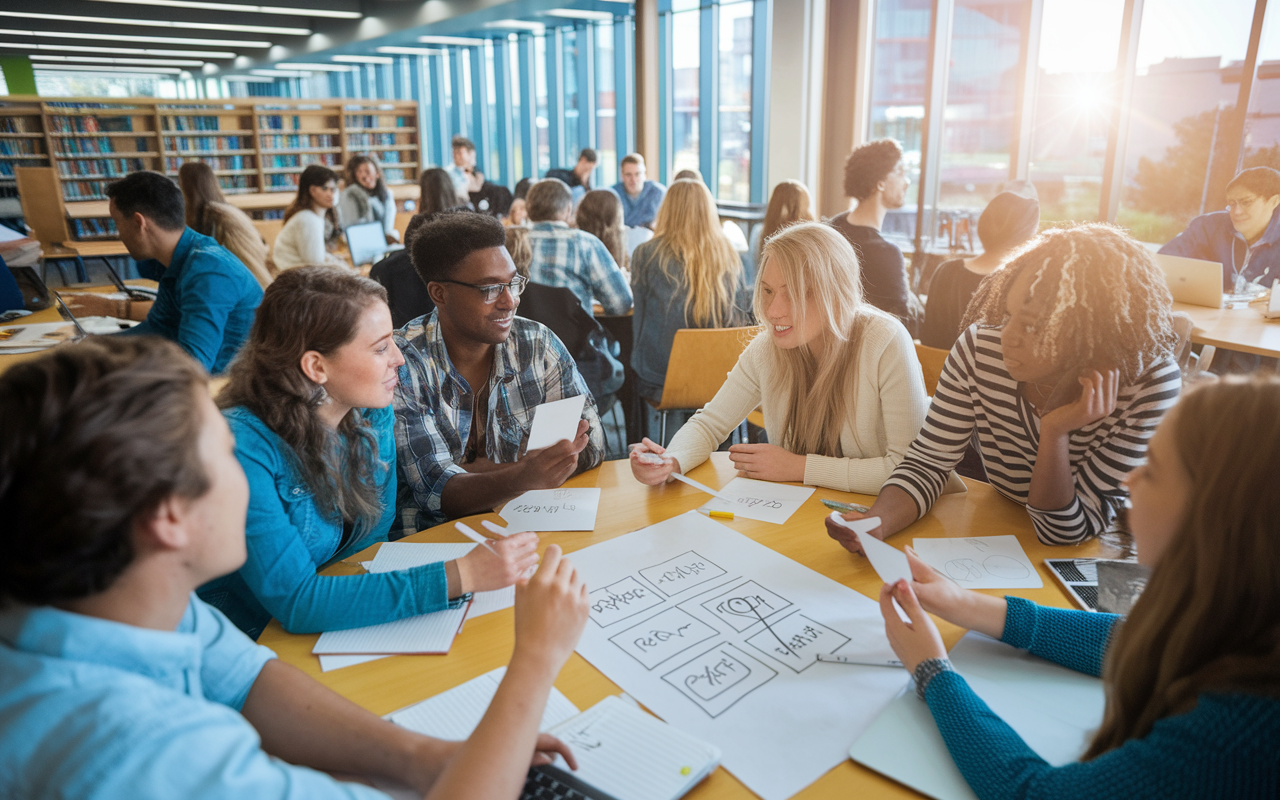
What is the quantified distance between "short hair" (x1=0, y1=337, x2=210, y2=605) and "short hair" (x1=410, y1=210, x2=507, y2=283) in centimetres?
128

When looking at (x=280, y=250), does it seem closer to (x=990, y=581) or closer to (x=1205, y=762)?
(x=990, y=581)

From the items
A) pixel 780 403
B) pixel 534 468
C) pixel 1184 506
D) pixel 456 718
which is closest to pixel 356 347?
pixel 534 468

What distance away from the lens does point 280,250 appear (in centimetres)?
491

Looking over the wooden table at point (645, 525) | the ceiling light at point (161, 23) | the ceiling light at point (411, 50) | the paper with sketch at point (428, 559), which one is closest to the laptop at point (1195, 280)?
the wooden table at point (645, 525)

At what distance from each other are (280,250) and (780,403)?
4.09 m

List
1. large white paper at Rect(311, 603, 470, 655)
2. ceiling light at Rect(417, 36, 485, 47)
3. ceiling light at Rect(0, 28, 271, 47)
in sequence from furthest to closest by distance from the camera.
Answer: ceiling light at Rect(0, 28, 271, 47) < ceiling light at Rect(417, 36, 485, 47) < large white paper at Rect(311, 603, 470, 655)

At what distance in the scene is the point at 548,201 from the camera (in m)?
3.94

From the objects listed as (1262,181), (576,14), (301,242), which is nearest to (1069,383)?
(1262,181)

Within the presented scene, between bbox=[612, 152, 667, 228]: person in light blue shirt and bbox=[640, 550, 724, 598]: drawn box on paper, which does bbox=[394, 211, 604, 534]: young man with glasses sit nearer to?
bbox=[640, 550, 724, 598]: drawn box on paper

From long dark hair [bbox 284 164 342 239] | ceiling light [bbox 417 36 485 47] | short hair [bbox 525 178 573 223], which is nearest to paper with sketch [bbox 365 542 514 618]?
short hair [bbox 525 178 573 223]

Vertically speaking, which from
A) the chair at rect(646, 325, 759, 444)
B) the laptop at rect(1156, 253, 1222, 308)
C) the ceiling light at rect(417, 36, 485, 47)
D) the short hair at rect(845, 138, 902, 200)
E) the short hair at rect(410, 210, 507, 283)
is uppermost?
the ceiling light at rect(417, 36, 485, 47)

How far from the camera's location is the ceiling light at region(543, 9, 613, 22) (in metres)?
8.94

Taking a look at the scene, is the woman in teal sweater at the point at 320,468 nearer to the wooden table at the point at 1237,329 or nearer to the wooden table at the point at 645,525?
the wooden table at the point at 645,525

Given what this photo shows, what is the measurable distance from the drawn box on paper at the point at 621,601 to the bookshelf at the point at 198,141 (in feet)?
28.9
